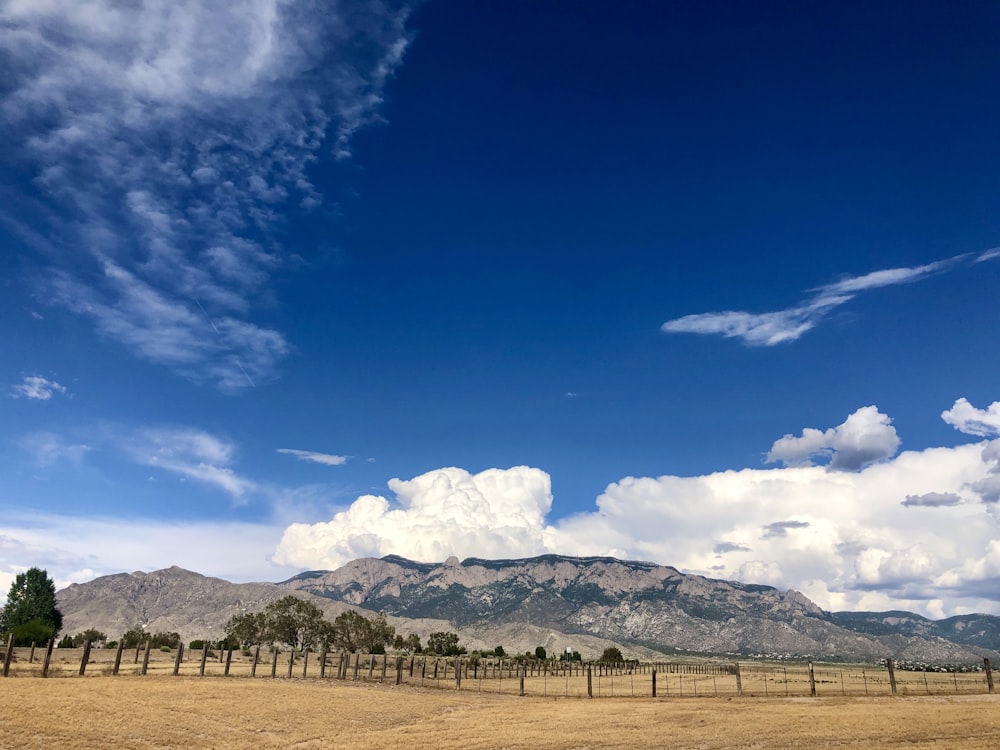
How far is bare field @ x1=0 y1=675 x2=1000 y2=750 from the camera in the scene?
25688 mm

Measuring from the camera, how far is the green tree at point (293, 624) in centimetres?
12712

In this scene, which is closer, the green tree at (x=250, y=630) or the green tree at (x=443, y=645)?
the green tree at (x=250, y=630)

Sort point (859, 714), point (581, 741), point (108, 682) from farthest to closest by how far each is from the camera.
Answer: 1. point (108, 682)
2. point (859, 714)
3. point (581, 741)

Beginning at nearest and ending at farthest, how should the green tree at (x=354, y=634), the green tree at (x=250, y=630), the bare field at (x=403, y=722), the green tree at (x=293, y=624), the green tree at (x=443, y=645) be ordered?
the bare field at (x=403, y=722) < the green tree at (x=293, y=624) < the green tree at (x=250, y=630) < the green tree at (x=354, y=634) < the green tree at (x=443, y=645)

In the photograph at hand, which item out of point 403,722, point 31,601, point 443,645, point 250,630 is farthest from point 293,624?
point 403,722

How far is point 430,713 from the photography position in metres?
39.8

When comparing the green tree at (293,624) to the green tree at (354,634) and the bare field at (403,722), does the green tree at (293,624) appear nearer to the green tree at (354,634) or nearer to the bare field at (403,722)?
the green tree at (354,634)

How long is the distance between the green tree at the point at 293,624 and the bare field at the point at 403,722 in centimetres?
8933

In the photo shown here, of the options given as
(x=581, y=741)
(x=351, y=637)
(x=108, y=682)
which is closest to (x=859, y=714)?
(x=581, y=741)

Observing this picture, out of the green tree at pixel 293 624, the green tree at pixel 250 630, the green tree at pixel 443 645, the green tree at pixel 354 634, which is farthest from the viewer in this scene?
the green tree at pixel 443 645

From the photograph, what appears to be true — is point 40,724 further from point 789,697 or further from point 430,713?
point 789,697

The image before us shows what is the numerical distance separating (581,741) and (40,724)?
2010 cm

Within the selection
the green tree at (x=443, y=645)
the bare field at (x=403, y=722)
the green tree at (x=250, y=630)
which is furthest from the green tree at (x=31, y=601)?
the bare field at (x=403, y=722)

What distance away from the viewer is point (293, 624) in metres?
128
